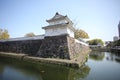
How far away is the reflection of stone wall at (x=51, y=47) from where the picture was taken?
1319 centimetres

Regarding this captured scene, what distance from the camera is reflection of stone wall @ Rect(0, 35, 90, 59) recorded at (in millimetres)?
13194

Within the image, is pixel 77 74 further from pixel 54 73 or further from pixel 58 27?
pixel 58 27

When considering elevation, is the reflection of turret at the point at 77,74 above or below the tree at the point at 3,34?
below

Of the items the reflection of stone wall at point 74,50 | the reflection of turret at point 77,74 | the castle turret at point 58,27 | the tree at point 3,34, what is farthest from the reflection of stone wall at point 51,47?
the tree at point 3,34

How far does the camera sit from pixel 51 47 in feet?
48.0

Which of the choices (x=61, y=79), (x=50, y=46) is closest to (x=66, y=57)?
(x=50, y=46)

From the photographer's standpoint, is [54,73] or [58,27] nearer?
[54,73]

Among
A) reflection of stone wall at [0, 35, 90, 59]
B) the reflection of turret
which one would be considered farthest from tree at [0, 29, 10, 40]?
the reflection of turret

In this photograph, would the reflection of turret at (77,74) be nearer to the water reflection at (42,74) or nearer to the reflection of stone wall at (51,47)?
the water reflection at (42,74)

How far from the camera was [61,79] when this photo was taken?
22.4 ft

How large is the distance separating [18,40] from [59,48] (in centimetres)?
1201

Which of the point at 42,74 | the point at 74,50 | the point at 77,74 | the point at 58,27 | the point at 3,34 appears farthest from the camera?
the point at 3,34

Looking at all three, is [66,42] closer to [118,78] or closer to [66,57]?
[66,57]

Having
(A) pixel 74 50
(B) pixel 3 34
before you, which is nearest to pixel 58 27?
(A) pixel 74 50
